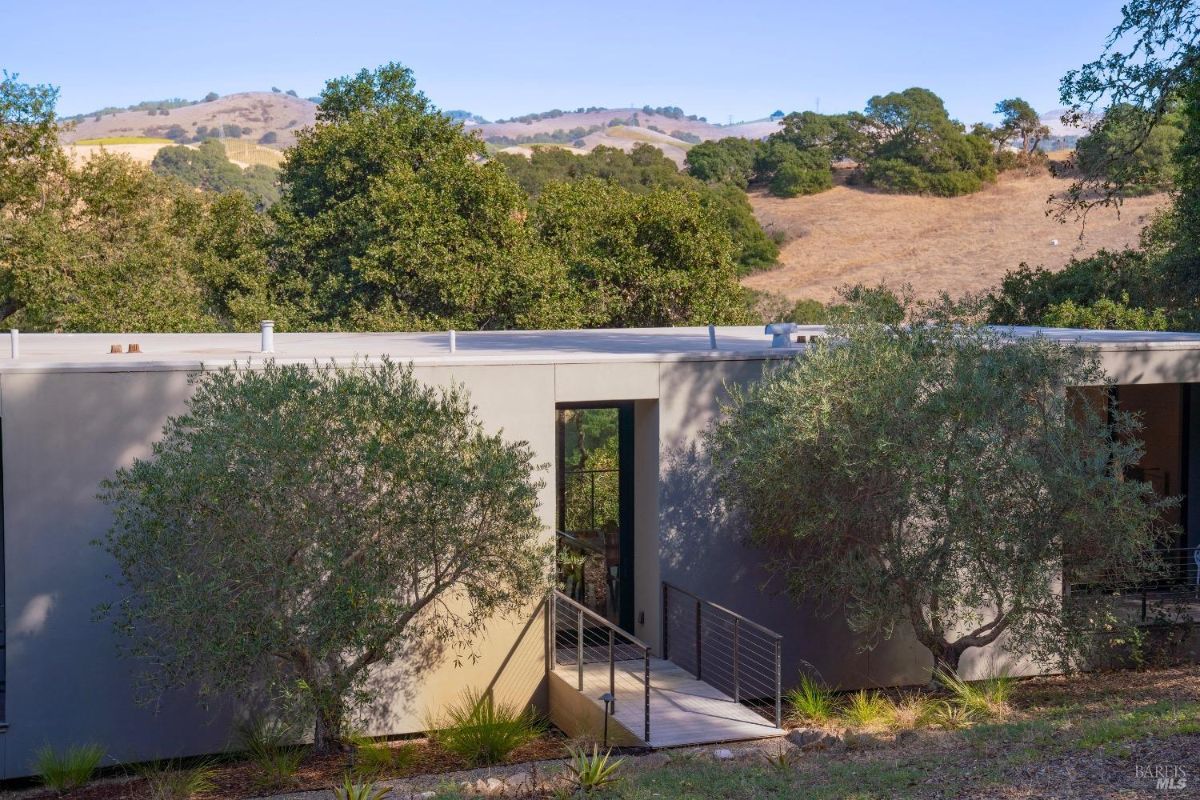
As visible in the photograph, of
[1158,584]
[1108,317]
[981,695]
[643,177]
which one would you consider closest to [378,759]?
[981,695]

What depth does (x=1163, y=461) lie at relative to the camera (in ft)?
45.4

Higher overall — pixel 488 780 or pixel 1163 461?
pixel 1163 461

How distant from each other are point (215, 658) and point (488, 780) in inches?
76.2

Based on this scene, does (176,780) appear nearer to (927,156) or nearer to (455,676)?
(455,676)

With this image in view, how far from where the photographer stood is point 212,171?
82938 millimetres

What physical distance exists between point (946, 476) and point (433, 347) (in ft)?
18.4

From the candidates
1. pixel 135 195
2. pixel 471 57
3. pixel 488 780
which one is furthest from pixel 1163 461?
pixel 471 57

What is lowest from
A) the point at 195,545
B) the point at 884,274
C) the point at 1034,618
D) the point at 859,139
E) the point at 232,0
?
the point at 1034,618

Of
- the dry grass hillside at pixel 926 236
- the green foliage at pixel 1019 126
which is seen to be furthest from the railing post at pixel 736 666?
the green foliage at pixel 1019 126

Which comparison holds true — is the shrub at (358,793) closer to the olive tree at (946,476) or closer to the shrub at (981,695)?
the olive tree at (946,476)

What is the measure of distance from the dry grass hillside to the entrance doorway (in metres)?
34.2

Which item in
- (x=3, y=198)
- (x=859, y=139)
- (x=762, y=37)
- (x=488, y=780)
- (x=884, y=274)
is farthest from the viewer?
(x=762, y=37)

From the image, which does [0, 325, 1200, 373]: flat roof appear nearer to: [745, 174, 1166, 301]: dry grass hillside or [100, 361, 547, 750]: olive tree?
[100, 361, 547, 750]: olive tree

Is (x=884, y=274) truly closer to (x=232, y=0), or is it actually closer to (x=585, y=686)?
(x=585, y=686)
